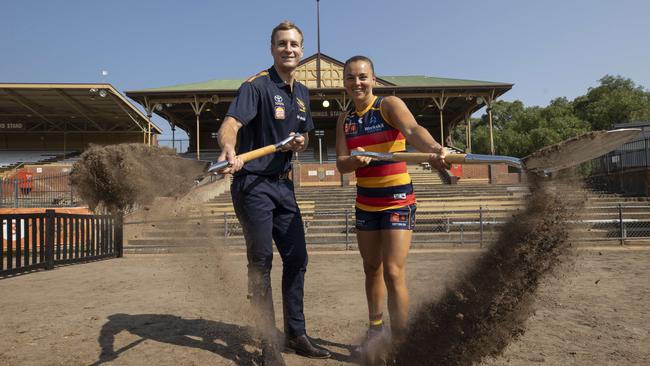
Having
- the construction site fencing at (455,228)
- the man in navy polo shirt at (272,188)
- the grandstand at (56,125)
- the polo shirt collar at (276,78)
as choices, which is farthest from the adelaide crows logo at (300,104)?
the grandstand at (56,125)

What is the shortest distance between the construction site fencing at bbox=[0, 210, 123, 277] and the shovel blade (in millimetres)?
6293

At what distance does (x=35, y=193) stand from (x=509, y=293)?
73.3ft

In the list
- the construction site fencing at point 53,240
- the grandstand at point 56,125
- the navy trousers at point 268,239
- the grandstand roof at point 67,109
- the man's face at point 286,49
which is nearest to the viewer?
the navy trousers at point 268,239

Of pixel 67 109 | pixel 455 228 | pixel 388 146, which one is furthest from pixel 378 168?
pixel 67 109

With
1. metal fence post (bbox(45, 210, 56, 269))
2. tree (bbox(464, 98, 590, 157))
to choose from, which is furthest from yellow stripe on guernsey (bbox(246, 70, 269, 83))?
tree (bbox(464, 98, 590, 157))

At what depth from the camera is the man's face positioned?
10.5 feet

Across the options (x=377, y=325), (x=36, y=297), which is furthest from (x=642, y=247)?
(x=36, y=297)

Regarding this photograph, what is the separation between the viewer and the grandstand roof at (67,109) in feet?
90.7

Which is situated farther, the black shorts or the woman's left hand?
the black shorts

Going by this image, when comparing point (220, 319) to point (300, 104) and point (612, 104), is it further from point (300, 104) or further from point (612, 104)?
point (612, 104)

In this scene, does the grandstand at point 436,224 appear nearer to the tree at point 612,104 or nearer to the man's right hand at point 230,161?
the man's right hand at point 230,161

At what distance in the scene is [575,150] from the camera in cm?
250

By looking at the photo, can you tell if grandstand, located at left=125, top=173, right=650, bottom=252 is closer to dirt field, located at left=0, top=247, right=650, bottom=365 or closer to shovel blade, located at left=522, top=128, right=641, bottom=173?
dirt field, located at left=0, top=247, right=650, bottom=365

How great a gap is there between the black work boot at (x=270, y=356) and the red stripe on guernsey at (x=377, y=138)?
5.25 feet
